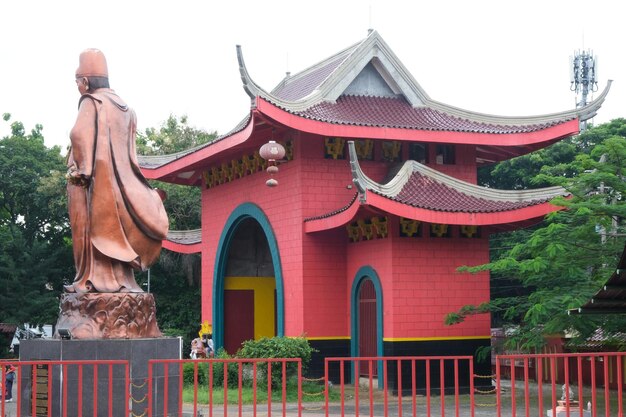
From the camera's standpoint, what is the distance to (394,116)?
2491cm

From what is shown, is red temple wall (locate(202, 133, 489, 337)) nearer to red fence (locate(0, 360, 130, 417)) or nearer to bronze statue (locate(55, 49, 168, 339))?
bronze statue (locate(55, 49, 168, 339))

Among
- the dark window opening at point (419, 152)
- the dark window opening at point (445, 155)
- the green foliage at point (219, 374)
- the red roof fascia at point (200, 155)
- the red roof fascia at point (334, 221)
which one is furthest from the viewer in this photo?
the dark window opening at point (445, 155)

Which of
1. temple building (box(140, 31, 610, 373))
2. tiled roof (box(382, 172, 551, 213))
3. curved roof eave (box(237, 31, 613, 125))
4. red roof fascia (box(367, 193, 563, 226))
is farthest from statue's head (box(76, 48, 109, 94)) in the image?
curved roof eave (box(237, 31, 613, 125))

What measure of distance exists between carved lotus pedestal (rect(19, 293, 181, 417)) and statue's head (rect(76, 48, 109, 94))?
2.70 m

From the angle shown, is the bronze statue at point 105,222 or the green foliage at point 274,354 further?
the green foliage at point 274,354

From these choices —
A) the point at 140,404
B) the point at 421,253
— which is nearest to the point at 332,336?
the point at 421,253

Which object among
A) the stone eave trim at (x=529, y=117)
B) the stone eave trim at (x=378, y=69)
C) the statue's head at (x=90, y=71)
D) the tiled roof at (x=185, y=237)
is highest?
the stone eave trim at (x=378, y=69)

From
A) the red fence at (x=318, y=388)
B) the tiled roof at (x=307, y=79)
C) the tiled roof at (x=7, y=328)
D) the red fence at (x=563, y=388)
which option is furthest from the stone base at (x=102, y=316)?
the tiled roof at (x=7, y=328)

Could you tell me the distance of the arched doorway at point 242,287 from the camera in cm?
2878

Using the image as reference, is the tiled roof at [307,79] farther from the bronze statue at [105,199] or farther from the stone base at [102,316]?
the stone base at [102,316]

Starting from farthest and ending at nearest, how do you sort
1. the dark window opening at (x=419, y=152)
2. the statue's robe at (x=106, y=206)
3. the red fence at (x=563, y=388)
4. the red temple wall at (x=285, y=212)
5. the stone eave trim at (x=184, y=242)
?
the stone eave trim at (x=184, y=242) < the dark window opening at (x=419, y=152) < the red temple wall at (x=285, y=212) < the red fence at (x=563, y=388) < the statue's robe at (x=106, y=206)

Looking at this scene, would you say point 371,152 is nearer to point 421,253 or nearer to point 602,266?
point 421,253

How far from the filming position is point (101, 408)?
35.6 feet

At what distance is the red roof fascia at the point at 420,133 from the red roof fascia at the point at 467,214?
107 inches
